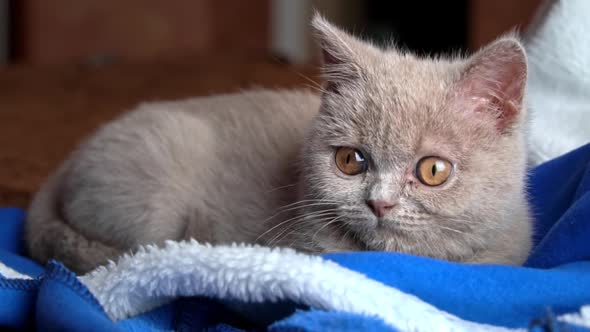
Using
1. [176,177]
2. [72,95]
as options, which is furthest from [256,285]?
[72,95]

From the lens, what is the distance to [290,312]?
0.96 metres

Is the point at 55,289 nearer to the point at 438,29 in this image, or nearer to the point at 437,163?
the point at 437,163

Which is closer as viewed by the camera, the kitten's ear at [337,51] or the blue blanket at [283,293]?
the blue blanket at [283,293]

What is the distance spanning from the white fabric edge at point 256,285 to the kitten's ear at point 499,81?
1.44 ft

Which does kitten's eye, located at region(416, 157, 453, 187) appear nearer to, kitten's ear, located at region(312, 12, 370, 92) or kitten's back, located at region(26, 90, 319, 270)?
kitten's ear, located at region(312, 12, 370, 92)

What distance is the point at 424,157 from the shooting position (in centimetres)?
120

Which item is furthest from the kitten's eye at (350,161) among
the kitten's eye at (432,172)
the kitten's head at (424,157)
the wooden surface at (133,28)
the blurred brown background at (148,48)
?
the wooden surface at (133,28)

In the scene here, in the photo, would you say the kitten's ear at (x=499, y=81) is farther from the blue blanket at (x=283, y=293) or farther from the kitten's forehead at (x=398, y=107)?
the blue blanket at (x=283, y=293)

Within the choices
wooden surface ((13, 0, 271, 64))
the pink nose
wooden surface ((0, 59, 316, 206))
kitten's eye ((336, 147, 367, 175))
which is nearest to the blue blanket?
the pink nose

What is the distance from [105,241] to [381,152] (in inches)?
28.7

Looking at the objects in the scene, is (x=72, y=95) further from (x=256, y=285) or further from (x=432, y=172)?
(x=256, y=285)

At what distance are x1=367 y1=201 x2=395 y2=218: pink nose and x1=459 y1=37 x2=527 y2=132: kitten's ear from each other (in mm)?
258

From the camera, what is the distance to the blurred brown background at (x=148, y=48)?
2.44 meters

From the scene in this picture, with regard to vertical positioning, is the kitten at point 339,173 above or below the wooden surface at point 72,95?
above
